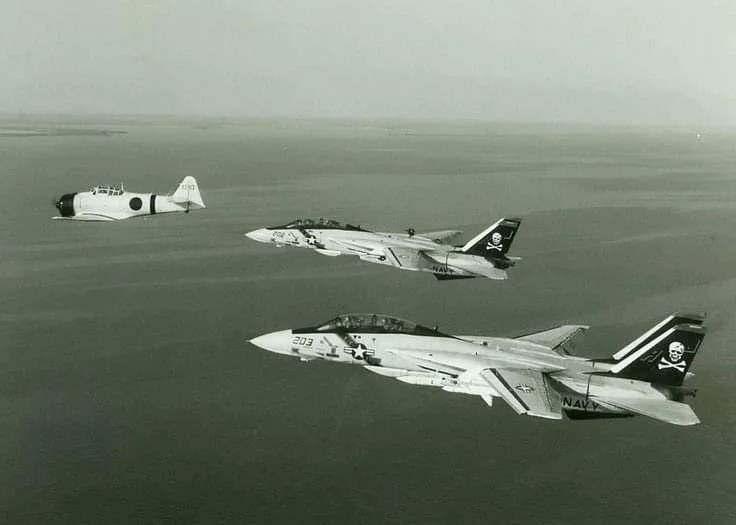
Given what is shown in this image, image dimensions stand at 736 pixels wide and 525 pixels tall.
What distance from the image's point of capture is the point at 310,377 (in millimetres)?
25391

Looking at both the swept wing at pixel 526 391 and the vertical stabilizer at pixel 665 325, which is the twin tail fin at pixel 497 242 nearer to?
Answer: the vertical stabilizer at pixel 665 325

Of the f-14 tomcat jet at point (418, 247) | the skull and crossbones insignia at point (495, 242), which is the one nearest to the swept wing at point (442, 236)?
the f-14 tomcat jet at point (418, 247)

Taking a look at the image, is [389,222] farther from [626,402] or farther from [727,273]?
[626,402]

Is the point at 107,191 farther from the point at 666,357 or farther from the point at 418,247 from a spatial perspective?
the point at 666,357

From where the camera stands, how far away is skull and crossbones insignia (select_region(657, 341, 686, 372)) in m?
21.5

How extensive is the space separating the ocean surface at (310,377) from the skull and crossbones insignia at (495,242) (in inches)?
90.6

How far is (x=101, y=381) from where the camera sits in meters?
24.5

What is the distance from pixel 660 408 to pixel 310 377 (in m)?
12.5

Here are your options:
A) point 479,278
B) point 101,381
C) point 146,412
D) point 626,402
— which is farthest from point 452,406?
point 479,278

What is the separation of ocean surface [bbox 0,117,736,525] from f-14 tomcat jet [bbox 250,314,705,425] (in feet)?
3.48

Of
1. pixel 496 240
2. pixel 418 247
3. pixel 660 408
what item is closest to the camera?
pixel 660 408

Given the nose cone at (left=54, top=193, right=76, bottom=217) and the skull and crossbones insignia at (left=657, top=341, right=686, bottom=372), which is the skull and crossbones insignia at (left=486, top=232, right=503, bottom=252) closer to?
the skull and crossbones insignia at (left=657, top=341, right=686, bottom=372)

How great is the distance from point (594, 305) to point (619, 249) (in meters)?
13.1

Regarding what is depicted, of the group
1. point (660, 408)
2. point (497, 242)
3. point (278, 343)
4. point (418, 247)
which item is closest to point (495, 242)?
point (497, 242)
